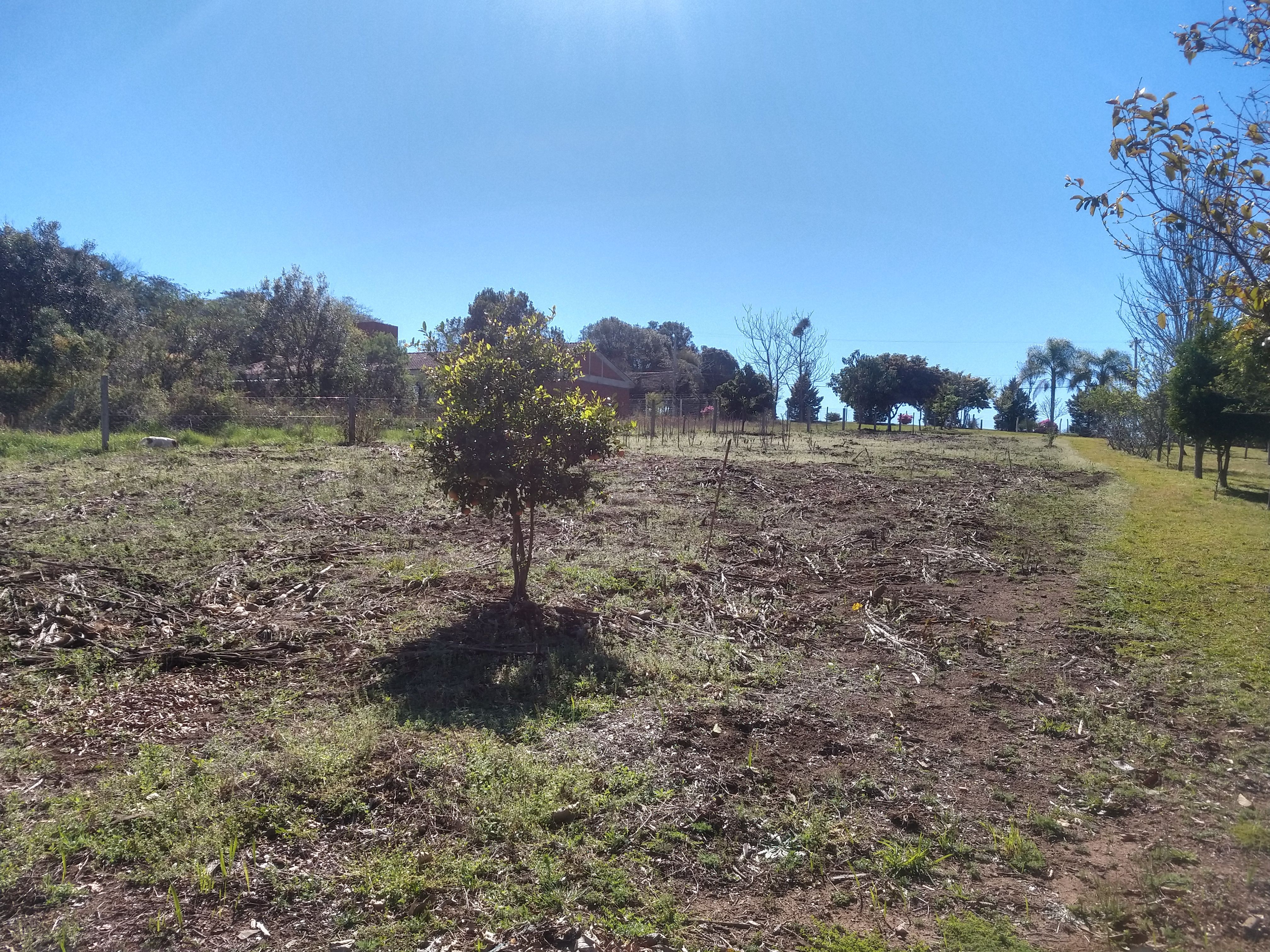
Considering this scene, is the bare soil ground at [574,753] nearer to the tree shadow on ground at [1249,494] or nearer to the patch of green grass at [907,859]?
the patch of green grass at [907,859]

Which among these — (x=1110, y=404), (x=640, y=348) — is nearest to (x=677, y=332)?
(x=640, y=348)

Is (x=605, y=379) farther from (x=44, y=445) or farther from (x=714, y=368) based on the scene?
(x=44, y=445)

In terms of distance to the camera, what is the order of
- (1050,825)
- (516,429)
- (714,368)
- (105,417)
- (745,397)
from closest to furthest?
(1050,825), (516,429), (105,417), (745,397), (714,368)

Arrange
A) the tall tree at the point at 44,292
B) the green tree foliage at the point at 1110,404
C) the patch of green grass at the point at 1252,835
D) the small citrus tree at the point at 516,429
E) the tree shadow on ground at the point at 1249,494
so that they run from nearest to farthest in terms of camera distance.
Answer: the patch of green grass at the point at 1252,835, the small citrus tree at the point at 516,429, the tree shadow on ground at the point at 1249,494, the tall tree at the point at 44,292, the green tree foliage at the point at 1110,404

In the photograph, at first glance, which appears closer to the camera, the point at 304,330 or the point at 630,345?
the point at 304,330

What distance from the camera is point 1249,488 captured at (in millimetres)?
16594

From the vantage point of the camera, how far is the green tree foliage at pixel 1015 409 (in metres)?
55.5

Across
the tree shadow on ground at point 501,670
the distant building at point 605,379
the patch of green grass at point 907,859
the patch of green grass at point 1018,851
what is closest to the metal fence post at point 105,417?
the tree shadow on ground at point 501,670

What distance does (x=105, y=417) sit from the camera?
14.6m

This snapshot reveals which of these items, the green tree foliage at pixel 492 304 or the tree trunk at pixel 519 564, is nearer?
the tree trunk at pixel 519 564

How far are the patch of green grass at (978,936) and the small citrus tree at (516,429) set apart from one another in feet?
13.7

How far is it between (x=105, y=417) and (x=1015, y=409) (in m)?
56.2

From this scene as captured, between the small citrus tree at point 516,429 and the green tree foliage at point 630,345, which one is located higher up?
the green tree foliage at point 630,345

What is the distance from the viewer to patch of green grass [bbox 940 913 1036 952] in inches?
102
